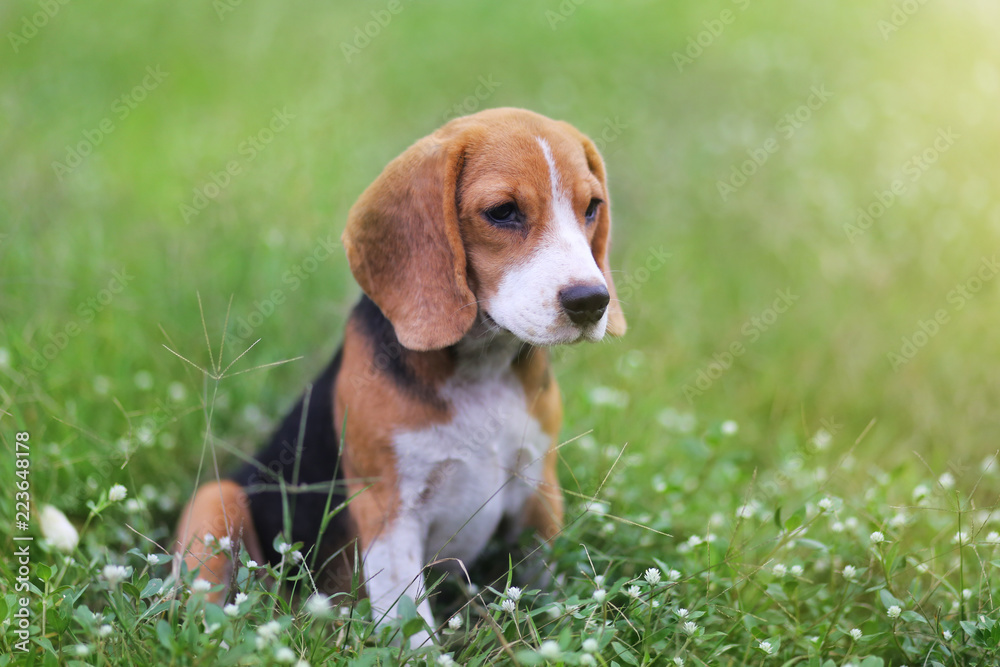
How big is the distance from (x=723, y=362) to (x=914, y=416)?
135 cm

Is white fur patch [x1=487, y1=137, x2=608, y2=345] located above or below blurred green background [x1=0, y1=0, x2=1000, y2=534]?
above

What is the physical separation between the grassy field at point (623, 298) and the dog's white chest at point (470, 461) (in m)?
0.27

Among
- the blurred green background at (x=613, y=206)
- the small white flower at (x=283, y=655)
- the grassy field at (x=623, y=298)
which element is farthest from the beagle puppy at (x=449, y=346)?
the small white flower at (x=283, y=655)

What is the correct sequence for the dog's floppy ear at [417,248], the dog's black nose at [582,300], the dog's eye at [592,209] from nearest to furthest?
the dog's black nose at [582,300]
the dog's floppy ear at [417,248]
the dog's eye at [592,209]

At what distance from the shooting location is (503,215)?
3.26 metres

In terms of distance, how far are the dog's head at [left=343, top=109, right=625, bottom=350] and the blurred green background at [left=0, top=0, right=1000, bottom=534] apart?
1.08 m

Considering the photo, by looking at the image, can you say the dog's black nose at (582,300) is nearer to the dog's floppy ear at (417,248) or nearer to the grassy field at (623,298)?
the dog's floppy ear at (417,248)

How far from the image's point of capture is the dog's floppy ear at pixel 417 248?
3.24m

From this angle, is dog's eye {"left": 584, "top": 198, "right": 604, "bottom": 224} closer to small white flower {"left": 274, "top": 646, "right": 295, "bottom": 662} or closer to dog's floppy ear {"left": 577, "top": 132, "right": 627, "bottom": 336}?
dog's floppy ear {"left": 577, "top": 132, "right": 627, "bottom": 336}

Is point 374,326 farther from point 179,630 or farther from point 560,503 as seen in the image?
point 179,630

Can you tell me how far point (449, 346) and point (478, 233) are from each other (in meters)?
0.50

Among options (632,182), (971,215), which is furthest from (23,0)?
(971,215)

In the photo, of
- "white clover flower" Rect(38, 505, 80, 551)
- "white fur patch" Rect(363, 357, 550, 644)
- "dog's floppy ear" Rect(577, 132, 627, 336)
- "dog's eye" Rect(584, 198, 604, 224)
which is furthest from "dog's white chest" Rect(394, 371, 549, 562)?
"white clover flower" Rect(38, 505, 80, 551)

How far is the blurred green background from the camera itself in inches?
203
